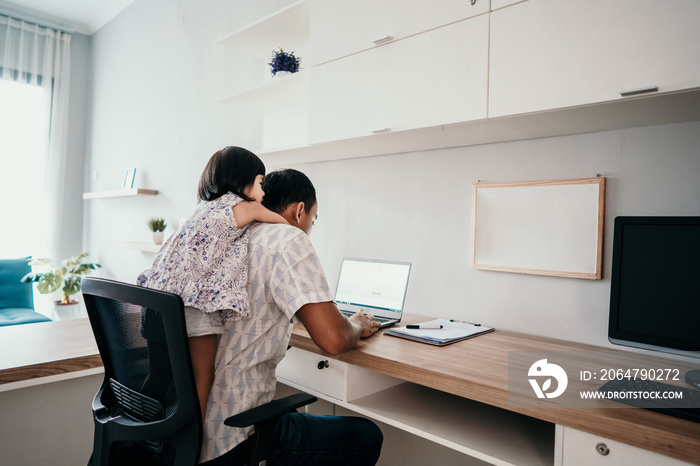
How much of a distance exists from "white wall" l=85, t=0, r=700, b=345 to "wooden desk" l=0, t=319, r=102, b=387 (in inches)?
47.9

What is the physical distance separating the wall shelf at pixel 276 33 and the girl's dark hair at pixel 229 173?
104 centimetres

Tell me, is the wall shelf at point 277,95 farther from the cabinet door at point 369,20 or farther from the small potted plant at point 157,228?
the small potted plant at point 157,228

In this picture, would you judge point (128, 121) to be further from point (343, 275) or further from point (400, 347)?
point (400, 347)

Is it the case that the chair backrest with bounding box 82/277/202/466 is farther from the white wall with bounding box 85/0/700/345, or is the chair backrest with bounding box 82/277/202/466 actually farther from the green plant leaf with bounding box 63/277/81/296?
the green plant leaf with bounding box 63/277/81/296

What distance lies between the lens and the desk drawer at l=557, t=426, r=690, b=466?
871 mm

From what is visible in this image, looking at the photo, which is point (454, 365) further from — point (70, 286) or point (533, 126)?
point (70, 286)

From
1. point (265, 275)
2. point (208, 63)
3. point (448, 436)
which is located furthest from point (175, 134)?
point (448, 436)

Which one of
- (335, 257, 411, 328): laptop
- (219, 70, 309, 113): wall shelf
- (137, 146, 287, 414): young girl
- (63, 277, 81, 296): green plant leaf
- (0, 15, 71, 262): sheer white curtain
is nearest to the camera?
(137, 146, 287, 414): young girl

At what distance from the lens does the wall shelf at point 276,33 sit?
6.77 ft

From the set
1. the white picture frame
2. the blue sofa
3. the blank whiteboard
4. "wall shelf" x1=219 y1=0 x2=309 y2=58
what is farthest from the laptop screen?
the blue sofa

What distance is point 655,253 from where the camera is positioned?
113 centimetres

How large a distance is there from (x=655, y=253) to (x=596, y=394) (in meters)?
0.40

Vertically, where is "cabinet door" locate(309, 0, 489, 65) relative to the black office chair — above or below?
above

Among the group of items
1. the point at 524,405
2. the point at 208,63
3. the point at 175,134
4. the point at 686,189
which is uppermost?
the point at 208,63
